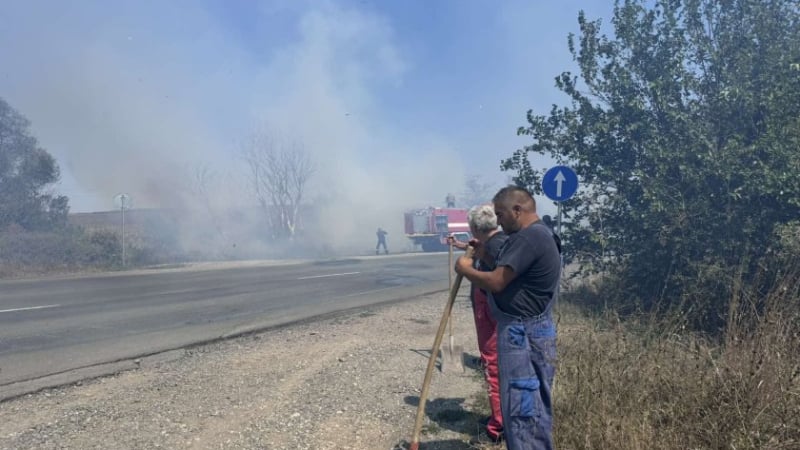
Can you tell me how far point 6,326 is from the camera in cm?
841

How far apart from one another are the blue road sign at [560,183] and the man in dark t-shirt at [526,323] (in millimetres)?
5941

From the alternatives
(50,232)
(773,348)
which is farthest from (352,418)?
(50,232)

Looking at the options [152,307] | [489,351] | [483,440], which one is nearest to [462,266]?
[489,351]

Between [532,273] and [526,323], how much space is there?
264 millimetres

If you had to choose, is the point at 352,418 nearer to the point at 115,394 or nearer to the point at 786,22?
the point at 115,394

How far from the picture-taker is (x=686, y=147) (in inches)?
303

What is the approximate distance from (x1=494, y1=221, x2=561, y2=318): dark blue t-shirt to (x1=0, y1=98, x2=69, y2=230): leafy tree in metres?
24.9

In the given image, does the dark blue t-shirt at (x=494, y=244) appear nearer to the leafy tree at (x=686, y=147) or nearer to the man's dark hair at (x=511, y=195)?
the man's dark hair at (x=511, y=195)

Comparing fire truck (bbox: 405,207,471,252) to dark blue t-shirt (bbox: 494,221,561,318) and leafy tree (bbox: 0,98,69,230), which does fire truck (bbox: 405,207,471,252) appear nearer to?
leafy tree (bbox: 0,98,69,230)

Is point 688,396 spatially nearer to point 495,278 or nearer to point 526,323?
point 526,323

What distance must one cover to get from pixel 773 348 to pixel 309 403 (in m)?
3.39

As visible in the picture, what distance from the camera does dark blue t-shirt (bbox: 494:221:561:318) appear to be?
279 cm

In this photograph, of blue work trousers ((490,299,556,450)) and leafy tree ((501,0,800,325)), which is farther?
leafy tree ((501,0,800,325))

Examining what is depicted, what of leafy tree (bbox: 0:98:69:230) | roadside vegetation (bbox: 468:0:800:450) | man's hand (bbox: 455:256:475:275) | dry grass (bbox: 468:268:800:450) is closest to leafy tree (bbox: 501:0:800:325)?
roadside vegetation (bbox: 468:0:800:450)
